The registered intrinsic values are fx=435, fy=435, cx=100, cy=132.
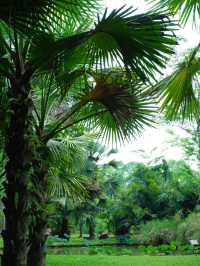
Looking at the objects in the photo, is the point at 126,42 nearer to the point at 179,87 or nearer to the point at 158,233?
the point at 179,87

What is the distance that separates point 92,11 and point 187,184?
19.7 metres

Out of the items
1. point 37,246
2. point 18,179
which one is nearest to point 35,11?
point 18,179

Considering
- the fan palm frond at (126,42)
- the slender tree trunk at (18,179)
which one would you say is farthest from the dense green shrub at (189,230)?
the fan palm frond at (126,42)

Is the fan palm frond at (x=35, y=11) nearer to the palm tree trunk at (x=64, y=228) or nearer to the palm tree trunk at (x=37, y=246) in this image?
the palm tree trunk at (x=37, y=246)

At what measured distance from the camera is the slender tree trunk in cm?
400

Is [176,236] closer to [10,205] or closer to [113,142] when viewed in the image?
[113,142]

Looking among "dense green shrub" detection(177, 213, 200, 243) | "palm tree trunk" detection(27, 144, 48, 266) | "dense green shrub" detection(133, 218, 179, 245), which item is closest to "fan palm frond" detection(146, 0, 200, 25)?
"palm tree trunk" detection(27, 144, 48, 266)

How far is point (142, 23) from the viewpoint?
3480 millimetres

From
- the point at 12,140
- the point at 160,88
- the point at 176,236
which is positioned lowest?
the point at 176,236

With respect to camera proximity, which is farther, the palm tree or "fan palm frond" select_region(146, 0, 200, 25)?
"fan palm frond" select_region(146, 0, 200, 25)

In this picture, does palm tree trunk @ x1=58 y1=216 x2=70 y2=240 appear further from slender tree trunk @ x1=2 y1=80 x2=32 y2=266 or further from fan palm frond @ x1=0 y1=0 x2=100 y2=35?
fan palm frond @ x1=0 y1=0 x2=100 y2=35

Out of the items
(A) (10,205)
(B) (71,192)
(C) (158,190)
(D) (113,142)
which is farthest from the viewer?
(C) (158,190)

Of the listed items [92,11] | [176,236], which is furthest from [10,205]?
[176,236]

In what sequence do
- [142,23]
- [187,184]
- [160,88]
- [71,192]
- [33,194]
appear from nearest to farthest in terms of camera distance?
1. [142,23]
2. [33,194]
3. [160,88]
4. [71,192]
5. [187,184]
